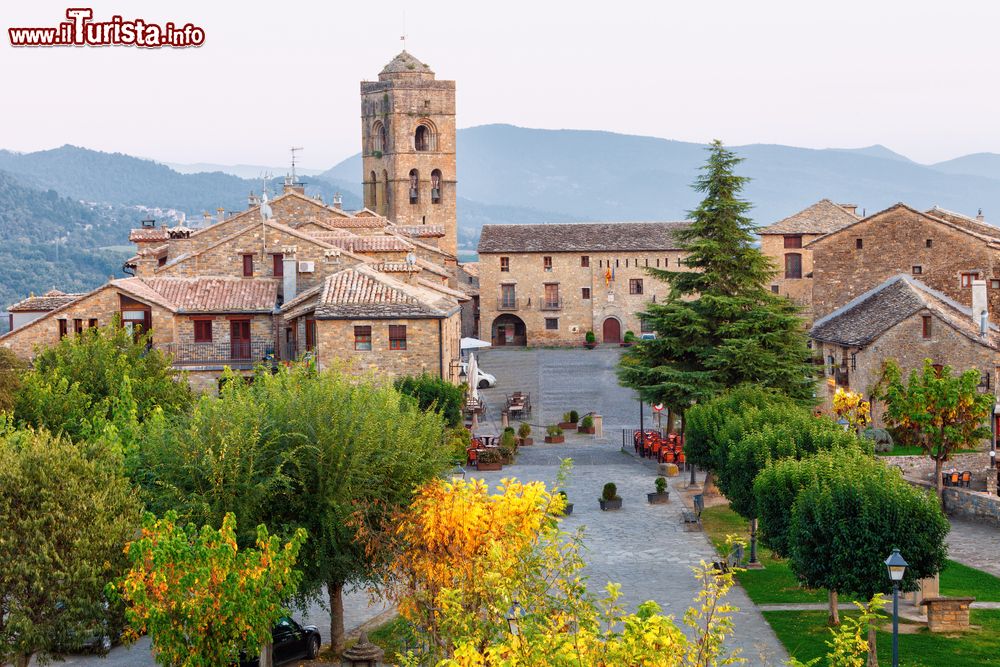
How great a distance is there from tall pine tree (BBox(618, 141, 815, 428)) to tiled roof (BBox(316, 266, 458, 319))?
23.6 ft

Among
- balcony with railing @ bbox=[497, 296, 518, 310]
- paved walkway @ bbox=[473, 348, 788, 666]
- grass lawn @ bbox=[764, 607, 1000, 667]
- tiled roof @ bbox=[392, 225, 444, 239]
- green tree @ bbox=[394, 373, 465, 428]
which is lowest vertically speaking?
grass lawn @ bbox=[764, 607, 1000, 667]

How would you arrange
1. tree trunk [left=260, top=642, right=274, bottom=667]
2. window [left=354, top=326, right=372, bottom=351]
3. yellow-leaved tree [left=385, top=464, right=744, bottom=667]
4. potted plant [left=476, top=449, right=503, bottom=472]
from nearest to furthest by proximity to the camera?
1. yellow-leaved tree [left=385, top=464, right=744, bottom=667]
2. tree trunk [left=260, top=642, right=274, bottom=667]
3. potted plant [left=476, top=449, right=503, bottom=472]
4. window [left=354, top=326, right=372, bottom=351]

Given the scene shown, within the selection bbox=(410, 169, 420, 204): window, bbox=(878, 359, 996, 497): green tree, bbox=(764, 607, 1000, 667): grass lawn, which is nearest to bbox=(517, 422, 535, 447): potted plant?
bbox=(878, 359, 996, 497): green tree

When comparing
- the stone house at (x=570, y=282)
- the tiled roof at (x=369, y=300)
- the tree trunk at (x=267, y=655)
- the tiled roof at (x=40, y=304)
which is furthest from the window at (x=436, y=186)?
the tree trunk at (x=267, y=655)

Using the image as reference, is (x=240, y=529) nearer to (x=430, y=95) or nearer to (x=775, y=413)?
(x=775, y=413)

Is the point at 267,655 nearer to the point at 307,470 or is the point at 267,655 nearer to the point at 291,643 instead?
the point at 291,643

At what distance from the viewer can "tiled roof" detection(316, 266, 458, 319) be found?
4506 centimetres

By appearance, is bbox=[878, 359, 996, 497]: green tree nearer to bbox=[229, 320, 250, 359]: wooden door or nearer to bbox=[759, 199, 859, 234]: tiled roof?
bbox=[229, 320, 250, 359]: wooden door

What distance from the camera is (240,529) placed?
2283 cm

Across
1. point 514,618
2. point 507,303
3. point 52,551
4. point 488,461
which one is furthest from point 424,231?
point 514,618

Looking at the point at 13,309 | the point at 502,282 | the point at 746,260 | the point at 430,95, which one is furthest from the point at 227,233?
the point at 430,95

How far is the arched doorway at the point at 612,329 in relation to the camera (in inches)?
3332

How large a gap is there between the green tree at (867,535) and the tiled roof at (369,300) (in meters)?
22.6

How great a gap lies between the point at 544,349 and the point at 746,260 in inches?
1561
